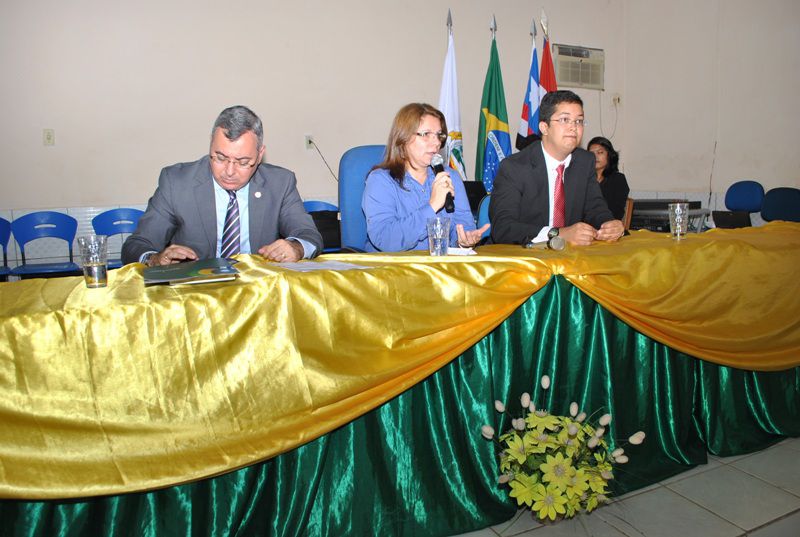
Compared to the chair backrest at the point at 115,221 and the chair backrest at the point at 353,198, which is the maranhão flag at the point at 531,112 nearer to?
the chair backrest at the point at 353,198

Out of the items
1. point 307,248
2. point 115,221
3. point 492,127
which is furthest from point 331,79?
point 307,248

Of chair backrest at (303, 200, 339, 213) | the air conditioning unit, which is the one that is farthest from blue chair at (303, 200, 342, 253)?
the air conditioning unit

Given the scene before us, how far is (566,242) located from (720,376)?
0.71 meters

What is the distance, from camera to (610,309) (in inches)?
65.6

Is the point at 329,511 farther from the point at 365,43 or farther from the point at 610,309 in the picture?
the point at 365,43

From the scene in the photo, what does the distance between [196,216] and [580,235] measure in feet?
4.66

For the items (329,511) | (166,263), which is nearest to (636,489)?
(329,511)

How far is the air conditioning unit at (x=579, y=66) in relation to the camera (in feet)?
20.7

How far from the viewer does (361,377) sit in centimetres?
136

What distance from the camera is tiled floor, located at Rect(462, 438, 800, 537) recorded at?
5.27 ft

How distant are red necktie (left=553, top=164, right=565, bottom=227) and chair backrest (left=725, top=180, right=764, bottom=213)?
11.3 feet

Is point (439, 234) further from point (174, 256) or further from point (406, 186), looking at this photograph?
point (174, 256)

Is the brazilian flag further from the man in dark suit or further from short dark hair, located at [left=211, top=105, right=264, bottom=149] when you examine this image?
short dark hair, located at [left=211, top=105, right=264, bottom=149]

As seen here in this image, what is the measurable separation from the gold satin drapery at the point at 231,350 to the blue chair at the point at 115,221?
3324mm
